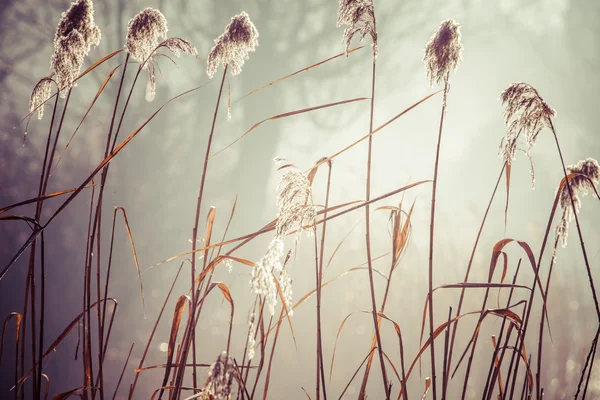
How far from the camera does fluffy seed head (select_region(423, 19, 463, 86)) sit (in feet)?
2.58

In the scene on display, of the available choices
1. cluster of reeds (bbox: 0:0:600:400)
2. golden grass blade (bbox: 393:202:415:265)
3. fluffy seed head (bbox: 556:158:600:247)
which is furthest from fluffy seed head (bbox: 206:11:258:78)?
fluffy seed head (bbox: 556:158:600:247)

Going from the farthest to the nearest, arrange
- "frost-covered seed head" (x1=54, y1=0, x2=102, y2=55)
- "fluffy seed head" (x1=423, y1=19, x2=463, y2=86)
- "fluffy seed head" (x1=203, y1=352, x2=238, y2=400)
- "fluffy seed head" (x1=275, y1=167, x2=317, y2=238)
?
"frost-covered seed head" (x1=54, y1=0, x2=102, y2=55), "fluffy seed head" (x1=423, y1=19, x2=463, y2=86), "fluffy seed head" (x1=275, y1=167, x2=317, y2=238), "fluffy seed head" (x1=203, y1=352, x2=238, y2=400)

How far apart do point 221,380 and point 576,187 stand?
100cm

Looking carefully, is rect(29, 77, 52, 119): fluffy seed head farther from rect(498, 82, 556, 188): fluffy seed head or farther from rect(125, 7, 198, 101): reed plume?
rect(498, 82, 556, 188): fluffy seed head

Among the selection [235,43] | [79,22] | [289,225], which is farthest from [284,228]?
[79,22]

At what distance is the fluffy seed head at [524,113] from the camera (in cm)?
84

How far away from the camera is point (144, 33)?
882mm

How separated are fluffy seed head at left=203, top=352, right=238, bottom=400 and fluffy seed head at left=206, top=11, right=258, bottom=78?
2.19 feet

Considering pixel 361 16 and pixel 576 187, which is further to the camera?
pixel 576 187

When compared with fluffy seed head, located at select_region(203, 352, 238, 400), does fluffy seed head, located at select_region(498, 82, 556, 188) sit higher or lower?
higher

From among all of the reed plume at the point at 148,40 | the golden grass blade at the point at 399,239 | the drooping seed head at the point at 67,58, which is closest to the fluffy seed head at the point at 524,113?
the golden grass blade at the point at 399,239

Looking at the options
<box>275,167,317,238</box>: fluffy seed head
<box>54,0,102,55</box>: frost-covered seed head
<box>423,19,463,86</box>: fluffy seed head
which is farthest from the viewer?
<box>54,0,102,55</box>: frost-covered seed head

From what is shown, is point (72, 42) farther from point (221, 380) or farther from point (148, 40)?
point (221, 380)

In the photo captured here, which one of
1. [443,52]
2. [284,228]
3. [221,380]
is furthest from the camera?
[443,52]
